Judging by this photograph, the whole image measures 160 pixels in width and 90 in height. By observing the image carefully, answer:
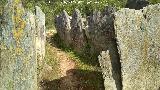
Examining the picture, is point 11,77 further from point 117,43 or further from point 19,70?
point 117,43

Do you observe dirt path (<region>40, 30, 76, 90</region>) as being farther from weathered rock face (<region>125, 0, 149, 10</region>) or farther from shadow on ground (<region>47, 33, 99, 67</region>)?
weathered rock face (<region>125, 0, 149, 10</region>)

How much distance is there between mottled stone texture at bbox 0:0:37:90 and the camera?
14.7m

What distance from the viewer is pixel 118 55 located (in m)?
19.4

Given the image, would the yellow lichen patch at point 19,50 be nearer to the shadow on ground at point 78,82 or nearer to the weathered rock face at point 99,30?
the shadow on ground at point 78,82

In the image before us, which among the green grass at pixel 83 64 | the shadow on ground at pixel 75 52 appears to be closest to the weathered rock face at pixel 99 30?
the shadow on ground at pixel 75 52

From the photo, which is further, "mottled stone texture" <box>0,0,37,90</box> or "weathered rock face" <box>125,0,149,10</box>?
"weathered rock face" <box>125,0,149,10</box>

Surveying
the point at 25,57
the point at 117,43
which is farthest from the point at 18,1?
the point at 117,43

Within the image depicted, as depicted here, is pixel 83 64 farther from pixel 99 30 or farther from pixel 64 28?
pixel 64 28

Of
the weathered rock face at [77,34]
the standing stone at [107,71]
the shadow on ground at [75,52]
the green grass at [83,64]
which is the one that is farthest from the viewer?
the weathered rock face at [77,34]

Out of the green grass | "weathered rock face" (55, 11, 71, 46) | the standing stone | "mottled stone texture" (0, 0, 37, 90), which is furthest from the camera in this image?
"weathered rock face" (55, 11, 71, 46)


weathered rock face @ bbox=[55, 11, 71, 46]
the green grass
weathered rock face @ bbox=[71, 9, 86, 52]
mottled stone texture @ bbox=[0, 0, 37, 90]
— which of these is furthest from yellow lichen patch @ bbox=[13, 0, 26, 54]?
weathered rock face @ bbox=[55, 11, 71, 46]

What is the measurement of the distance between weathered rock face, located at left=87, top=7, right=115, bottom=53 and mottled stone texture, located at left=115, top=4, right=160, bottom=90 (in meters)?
9.43

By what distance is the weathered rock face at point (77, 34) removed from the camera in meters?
32.8

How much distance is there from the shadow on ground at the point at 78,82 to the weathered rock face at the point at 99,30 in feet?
11.7
